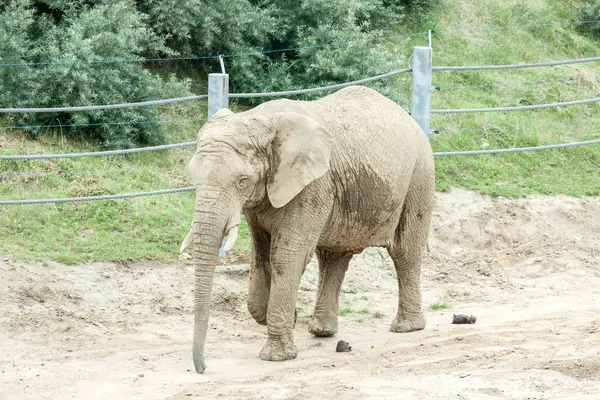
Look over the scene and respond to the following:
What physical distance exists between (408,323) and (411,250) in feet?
2.15

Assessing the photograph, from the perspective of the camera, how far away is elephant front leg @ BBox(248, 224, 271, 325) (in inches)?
380

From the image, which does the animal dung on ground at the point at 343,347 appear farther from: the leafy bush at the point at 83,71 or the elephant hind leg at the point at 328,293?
the leafy bush at the point at 83,71

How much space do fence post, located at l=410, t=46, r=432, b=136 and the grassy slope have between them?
111 cm

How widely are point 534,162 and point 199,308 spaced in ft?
23.6

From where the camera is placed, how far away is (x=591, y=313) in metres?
11.0

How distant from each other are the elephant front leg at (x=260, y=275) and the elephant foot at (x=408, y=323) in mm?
1459

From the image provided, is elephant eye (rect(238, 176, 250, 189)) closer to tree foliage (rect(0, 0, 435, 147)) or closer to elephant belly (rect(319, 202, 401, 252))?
elephant belly (rect(319, 202, 401, 252))

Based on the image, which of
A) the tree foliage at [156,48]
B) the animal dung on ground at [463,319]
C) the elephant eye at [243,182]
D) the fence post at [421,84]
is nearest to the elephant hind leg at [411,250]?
the animal dung on ground at [463,319]

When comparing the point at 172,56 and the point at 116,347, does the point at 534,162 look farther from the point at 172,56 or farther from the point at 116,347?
the point at 116,347

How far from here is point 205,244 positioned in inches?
333

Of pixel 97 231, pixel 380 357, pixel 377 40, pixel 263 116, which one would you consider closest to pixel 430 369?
pixel 380 357

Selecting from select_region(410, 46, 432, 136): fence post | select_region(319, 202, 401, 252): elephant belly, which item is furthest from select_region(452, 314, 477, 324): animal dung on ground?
select_region(410, 46, 432, 136): fence post

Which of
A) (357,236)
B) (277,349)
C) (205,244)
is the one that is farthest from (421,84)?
(205,244)

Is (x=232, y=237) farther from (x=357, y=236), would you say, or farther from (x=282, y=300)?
(x=357, y=236)
